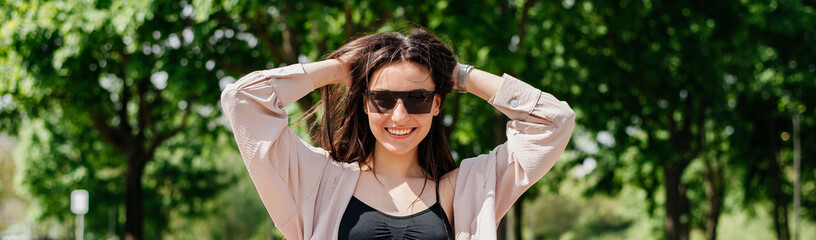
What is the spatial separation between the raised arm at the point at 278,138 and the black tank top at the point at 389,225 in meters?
0.14

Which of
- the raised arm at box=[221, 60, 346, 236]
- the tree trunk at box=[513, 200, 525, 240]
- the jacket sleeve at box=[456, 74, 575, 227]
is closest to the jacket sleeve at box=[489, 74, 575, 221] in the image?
the jacket sleeve at box=[456, 74, 575, 227]

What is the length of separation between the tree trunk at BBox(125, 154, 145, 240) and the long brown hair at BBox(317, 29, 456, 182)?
44.7ft

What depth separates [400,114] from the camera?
2.50 metres

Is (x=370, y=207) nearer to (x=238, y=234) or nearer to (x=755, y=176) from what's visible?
(x=755, y=176)

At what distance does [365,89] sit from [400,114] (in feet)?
0.52

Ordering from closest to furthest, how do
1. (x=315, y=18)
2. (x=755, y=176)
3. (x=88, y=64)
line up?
(x=315, y=18) < (x=88, y=64) < (x=755, y=176)

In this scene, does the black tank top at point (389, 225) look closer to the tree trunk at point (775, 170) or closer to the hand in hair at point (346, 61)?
the hand in hair at point (346, 61)

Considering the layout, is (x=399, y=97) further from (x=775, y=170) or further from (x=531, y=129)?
(x=775, y=170)

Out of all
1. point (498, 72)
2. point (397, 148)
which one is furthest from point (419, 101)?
point (498, 72)

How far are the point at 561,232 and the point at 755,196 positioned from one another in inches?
1543

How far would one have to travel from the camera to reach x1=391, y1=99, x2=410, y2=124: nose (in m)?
2.50

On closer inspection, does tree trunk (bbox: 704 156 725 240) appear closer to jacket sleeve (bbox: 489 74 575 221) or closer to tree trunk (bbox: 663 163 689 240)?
tree trunk (bbox: 663 163 689 240)

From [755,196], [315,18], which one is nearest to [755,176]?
[755,196]

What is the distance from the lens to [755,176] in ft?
65.9
